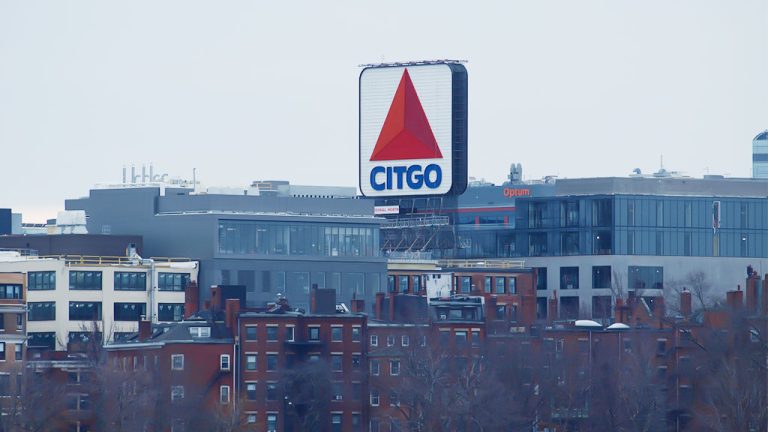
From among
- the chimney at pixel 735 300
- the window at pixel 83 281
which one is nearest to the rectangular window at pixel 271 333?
the window at pixel 83 281

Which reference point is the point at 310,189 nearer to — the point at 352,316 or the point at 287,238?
the point at 287,238

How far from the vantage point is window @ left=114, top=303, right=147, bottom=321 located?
14800 cm

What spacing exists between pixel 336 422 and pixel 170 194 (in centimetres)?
3017

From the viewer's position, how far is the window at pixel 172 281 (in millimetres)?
149500

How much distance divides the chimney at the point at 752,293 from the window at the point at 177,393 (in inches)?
1382

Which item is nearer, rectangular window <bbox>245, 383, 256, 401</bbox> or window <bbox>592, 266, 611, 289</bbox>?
rectangular window <bbox>245, 383, 256, 401</bbox>

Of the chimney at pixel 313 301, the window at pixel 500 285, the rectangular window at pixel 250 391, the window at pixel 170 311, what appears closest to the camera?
the rectangular window at pixel 250 391

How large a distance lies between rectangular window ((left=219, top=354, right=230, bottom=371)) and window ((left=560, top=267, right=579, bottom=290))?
2387 inches

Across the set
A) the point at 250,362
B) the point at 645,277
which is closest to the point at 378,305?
the point at 250,362

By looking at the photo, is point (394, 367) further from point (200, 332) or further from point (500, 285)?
point (500, 285)

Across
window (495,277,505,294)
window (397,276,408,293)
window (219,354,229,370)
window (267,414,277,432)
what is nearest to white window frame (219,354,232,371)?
window (219,354,229,370)

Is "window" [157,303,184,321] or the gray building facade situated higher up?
the gray building facade

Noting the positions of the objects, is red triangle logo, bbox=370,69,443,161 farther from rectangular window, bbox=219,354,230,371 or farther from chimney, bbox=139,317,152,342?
chimney, bbox=139,317,152,342

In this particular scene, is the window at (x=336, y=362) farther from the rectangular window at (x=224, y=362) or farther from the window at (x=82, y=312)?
the window at (x=82, y=312)
